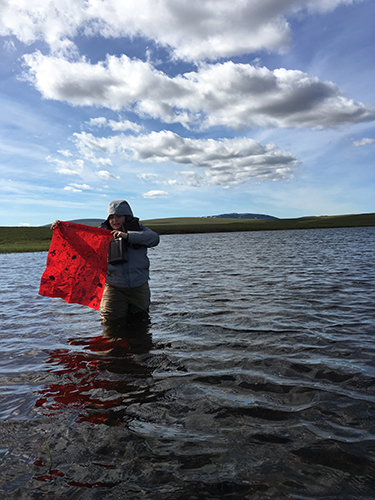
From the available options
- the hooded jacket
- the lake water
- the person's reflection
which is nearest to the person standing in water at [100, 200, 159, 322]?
the hooded jacket

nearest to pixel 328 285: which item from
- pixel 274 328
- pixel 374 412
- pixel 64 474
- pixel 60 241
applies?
pixel 274 328

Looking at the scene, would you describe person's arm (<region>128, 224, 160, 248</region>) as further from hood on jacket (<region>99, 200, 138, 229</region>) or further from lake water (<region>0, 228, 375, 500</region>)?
lake water (<region>0, 228, 375, 500</region>)

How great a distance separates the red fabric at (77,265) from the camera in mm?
8577

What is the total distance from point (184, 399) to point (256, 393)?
1.22m

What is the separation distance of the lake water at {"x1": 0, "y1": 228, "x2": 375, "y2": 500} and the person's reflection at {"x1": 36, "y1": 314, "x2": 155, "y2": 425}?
3cm

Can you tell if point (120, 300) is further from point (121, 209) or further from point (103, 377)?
point (103, 377)

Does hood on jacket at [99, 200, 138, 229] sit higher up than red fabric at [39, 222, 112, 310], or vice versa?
hood on jacket at [99, 200, 138, 229]

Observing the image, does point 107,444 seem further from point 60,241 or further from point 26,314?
point 26,314

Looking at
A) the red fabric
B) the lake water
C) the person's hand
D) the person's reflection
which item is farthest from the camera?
the red fabric

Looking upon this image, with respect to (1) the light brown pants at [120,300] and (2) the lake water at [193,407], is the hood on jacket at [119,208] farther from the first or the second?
(2) the lake water at [193,407]

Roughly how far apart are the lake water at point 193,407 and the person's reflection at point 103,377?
0.03 metres

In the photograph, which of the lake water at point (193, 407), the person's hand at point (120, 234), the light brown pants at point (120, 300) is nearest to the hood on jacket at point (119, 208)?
the person's hand at point (120, 234)

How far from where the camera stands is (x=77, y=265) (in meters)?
8.78

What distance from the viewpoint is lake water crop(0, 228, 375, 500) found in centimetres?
364
